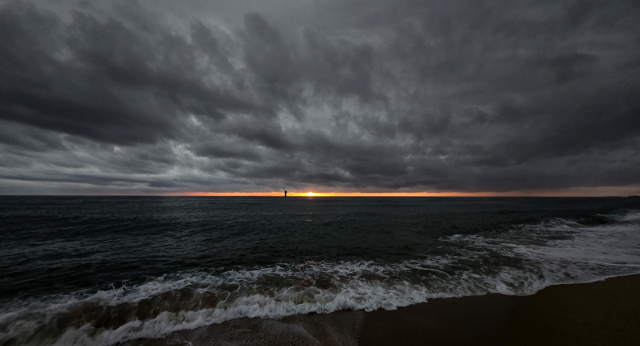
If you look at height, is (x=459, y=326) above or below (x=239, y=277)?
above

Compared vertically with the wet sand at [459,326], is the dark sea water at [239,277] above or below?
below

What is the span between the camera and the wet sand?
5457 millimetres

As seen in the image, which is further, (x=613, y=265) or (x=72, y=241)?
(x=72, y=241)

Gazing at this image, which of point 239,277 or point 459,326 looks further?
point 239,277

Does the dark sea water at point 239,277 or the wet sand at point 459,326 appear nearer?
the wet sand at point 459,326

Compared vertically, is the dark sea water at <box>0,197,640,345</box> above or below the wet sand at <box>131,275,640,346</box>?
below

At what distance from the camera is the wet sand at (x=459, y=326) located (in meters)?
5.46

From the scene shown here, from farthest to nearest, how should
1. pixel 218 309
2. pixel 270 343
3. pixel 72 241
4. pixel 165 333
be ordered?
1. pixel 72 241
2. pixel 218 309
3. pixel 165 333
4. pixel 270 343

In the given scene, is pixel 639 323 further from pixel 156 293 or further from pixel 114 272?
pixel 114 272

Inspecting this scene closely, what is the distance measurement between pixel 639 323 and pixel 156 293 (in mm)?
15066

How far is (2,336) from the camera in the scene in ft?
18.9

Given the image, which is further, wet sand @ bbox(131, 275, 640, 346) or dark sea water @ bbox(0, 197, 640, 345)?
dark sea water @ bbox(0, 197, 640, 345)

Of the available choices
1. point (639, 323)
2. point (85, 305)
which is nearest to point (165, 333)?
point (85, 305)

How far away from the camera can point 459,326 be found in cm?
603
